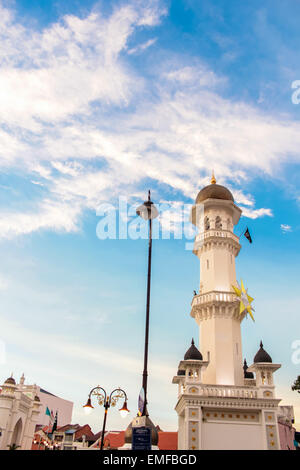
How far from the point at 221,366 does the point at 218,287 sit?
680 centimetres

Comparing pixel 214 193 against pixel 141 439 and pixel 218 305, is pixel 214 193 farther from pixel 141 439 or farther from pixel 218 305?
pixel 141 439

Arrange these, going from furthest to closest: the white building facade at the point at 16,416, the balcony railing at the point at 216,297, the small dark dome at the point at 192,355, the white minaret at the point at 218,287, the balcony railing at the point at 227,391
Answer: the white building facade at the point at 16,416 < the balcony railing at the point at 216,297 < the white minaret at the point at 218,287 < the small dark dome at the point at 192,355 < the balcony railing at the point at 227,391

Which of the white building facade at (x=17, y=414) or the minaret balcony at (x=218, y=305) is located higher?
the minaret balcony at (x=218, y=305)

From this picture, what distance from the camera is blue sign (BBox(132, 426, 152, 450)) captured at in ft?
43.2

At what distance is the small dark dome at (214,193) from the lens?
37.7 metres

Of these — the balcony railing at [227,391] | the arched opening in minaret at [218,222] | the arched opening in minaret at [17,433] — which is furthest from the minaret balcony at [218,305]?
the arched opening in minaret at [17,433]

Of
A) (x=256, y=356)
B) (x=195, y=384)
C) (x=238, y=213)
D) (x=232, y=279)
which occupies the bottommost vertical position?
(x=195, y=384)

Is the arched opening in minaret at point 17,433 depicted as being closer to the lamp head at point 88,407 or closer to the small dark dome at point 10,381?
the small dark dome at point 10,381

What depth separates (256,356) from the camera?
28.4m

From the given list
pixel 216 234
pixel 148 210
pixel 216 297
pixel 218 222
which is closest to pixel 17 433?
pixel 216 297
